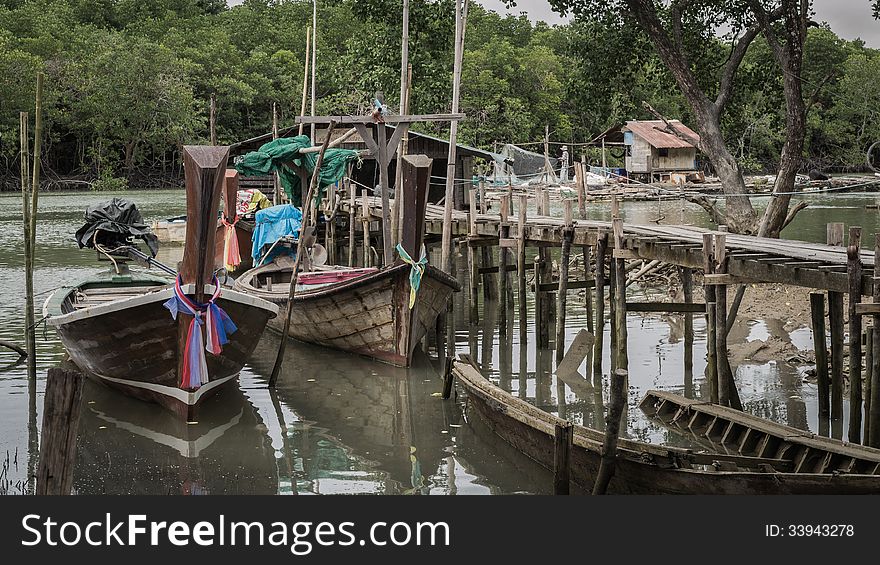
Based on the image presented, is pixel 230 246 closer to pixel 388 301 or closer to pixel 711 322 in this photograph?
pixel 388 301

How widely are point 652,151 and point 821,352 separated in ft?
154

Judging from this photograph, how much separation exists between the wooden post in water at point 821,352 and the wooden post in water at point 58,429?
7450 mm

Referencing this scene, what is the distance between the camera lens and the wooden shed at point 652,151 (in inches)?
2202

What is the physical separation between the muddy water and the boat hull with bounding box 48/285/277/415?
347 millimetres

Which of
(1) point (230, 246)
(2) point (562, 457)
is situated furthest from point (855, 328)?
(1) point (230, 246)

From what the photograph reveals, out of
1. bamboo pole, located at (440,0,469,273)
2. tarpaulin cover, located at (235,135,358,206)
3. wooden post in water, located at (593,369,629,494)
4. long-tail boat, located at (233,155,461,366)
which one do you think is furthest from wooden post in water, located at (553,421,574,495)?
tarpaulin cover, located at (235,135,358,206)

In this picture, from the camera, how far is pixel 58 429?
19.9 ft

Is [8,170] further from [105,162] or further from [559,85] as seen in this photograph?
[559,85]

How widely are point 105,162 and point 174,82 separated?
20.3ft

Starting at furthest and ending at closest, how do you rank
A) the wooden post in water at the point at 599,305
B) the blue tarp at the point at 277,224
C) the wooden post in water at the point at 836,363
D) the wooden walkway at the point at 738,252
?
the blue tarp at the point at 277,224 → the wooden post in water at the point at 599,305 → the wooden post in water at the point at 836,363 → the wooden walkway at the point at 738,252

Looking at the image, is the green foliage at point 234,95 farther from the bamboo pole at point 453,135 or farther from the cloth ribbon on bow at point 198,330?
the cloth ribbon on bow at point 198,330

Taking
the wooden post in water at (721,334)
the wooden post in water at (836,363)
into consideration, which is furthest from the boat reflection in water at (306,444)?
the wooden post in water at (836,363)

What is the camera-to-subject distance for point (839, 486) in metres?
7.13

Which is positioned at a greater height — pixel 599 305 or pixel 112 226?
pixel 112 226
